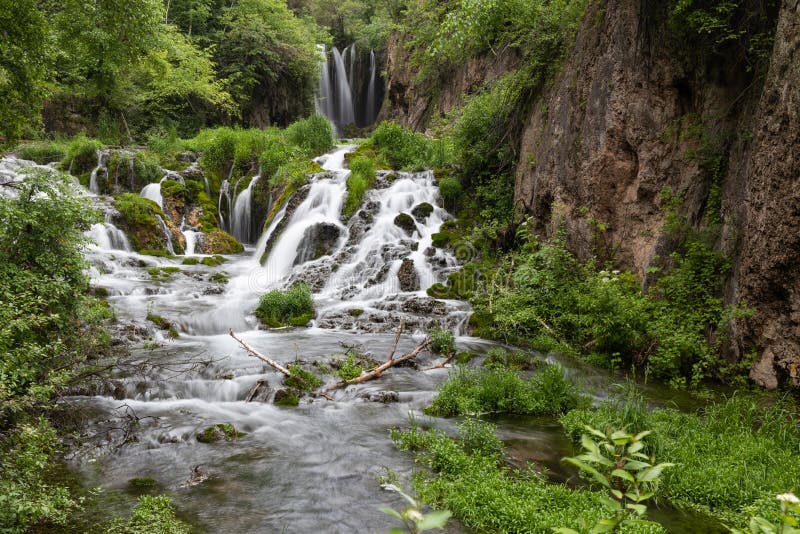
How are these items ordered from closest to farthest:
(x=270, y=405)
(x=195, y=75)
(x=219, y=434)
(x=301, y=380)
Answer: (x=219, y=434) < (x=270, y=405) < (x=301, y=380) < (x=195, y=75)

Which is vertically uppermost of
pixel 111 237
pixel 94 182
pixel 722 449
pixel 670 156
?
pixel 670 156

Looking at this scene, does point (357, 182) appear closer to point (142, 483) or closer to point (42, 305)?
point (42, 305)

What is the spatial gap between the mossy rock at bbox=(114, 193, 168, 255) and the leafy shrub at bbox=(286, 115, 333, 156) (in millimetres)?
7716

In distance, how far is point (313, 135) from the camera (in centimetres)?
2162

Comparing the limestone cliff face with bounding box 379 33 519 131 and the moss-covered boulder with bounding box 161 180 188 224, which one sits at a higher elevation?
the limestone cliff face with bounding box 379 33 519 131

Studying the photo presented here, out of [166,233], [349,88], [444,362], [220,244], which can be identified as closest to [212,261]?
[220,244]

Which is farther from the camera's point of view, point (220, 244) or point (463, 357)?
point (220, 244)

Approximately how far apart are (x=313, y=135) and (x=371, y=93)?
17.1 meters

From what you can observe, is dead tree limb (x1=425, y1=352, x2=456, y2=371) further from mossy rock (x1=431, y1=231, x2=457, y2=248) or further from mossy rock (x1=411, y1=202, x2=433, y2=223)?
mossy rock (x1=411, y1=202, x2=433, y2=223)

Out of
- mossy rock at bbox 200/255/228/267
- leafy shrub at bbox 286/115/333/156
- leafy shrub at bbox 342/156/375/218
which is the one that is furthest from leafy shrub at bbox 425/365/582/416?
leafy shrub at bbox 286/115/333/156

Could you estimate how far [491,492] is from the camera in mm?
4105

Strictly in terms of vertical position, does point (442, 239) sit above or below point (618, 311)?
above

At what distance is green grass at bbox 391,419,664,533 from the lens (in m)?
3.76

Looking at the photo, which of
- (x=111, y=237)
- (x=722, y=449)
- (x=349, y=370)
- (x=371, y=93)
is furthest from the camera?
(x=371, y=93)
